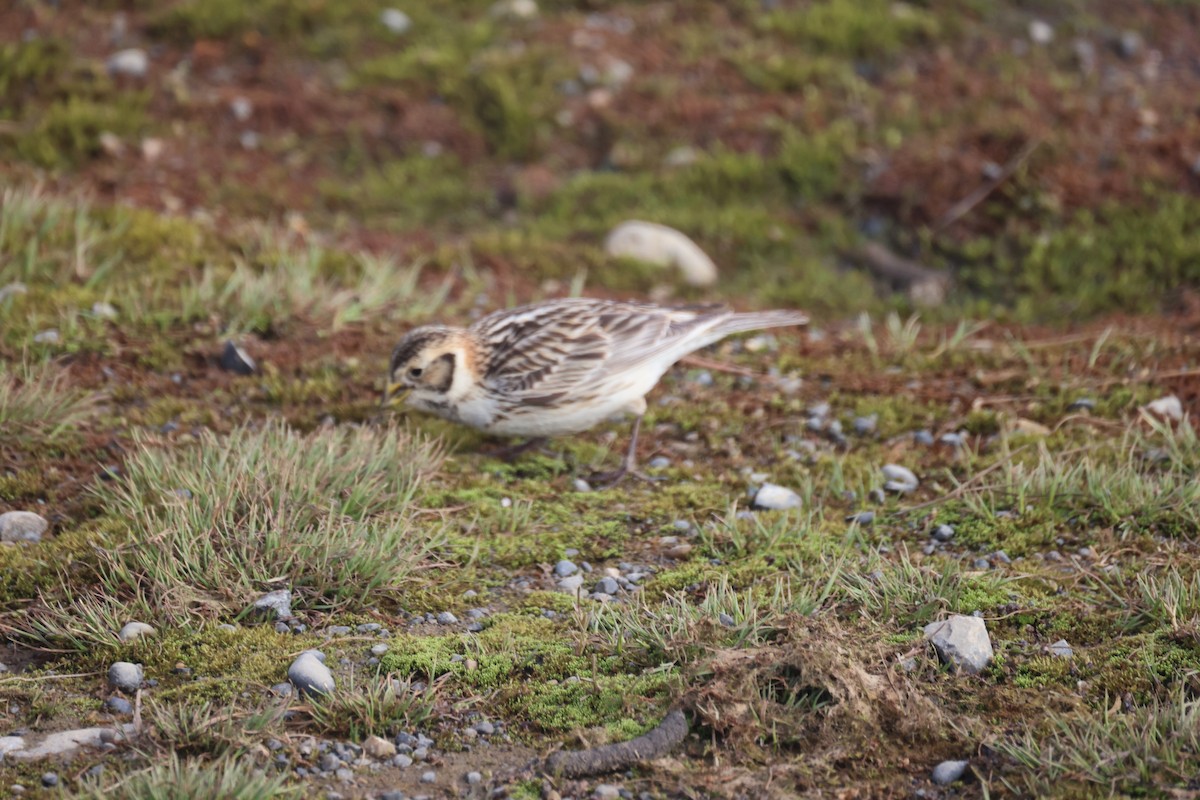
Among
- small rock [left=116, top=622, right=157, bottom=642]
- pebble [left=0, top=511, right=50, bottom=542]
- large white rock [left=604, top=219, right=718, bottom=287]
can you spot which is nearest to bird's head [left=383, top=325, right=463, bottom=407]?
pebble [left=0, top=511, right=50, bottom=542]

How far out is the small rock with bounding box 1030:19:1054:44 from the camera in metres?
11.8

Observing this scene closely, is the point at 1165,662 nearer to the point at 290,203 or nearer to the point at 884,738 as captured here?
the point at 884,738

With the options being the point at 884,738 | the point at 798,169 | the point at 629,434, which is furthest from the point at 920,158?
the point at 884,738

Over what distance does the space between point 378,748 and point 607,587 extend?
1478 mm

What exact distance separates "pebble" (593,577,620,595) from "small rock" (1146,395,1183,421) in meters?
3.38

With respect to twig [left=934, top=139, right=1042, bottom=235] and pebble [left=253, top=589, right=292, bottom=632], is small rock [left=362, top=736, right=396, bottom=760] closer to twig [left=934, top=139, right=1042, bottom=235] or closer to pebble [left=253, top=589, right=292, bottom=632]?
pebble [left=253, top=589, right=292, bottom=632]

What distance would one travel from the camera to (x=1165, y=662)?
177 inches

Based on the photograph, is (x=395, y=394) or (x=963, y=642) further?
(x=395, y=394)

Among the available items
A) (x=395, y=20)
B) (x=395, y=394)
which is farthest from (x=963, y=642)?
(x=395, y=20)

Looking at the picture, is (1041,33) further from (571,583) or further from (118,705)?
(118,705)

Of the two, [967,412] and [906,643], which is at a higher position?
[906,643]

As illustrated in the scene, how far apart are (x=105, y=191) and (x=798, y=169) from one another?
5570 mm

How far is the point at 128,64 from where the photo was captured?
11.1 m

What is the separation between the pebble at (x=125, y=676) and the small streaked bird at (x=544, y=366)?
98.3 inches
